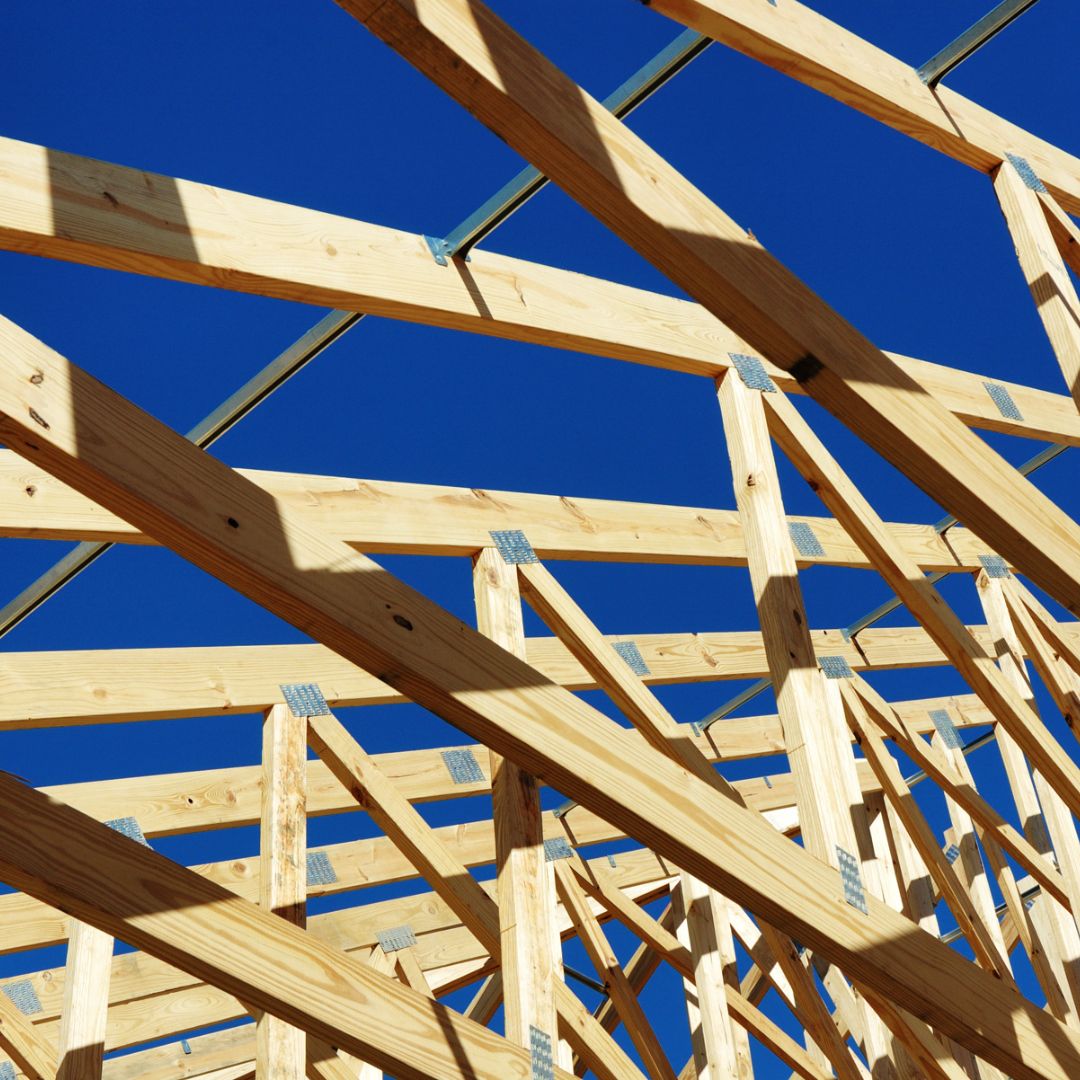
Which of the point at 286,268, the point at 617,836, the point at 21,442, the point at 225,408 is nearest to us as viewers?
the point at 21,442

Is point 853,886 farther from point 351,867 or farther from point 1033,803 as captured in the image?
point 1033,803

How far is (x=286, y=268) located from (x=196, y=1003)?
5.06 metres

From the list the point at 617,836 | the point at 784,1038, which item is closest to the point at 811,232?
the point at 617,836

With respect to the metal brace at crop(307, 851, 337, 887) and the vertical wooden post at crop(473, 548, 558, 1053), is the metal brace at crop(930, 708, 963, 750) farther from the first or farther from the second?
the vertical wooden post at crop(473, 548, 558, 1053)

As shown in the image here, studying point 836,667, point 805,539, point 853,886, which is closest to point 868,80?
point 853,886

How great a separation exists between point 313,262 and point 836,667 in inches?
154

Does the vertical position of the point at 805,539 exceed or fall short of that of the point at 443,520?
it exceeds it

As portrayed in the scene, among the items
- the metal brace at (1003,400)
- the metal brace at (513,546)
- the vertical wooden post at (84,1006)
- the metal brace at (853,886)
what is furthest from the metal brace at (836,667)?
the vertical wooden post at (84,1006)

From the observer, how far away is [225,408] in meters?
4.59

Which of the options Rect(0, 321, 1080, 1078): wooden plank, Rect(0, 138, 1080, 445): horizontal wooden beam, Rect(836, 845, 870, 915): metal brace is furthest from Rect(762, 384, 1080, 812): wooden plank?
Rect(0, 321, 1080, 1078): wooden plank

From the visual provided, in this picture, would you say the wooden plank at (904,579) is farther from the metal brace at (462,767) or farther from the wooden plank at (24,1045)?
the wooden plank at (24,1045)

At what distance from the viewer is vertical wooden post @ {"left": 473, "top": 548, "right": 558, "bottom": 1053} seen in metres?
4.23

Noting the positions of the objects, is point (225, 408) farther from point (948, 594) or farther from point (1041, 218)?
point (948, 594)

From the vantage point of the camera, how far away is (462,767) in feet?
23.9
